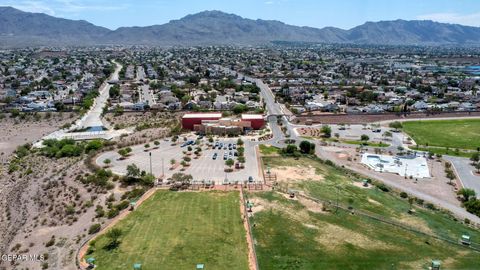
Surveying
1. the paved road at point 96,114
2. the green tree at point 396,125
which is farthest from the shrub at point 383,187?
the paved road at point 96,114

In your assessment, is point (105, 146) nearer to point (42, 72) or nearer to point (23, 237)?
point (23, 237)

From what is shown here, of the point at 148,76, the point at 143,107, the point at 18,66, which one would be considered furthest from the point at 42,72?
the point at 143,107

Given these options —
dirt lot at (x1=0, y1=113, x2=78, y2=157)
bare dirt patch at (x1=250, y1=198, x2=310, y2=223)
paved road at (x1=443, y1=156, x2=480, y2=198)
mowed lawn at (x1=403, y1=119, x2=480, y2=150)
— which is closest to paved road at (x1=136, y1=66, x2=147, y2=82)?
dirt lot at (x1=0, y1=113, x2=78, y2=157)

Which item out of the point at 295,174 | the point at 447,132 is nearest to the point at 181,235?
the point at 295,174

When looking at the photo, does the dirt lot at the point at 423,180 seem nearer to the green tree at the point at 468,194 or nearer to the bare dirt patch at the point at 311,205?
the green tree at the point at 468,194

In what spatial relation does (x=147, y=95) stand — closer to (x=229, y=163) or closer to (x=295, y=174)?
(x=229, y=163)
